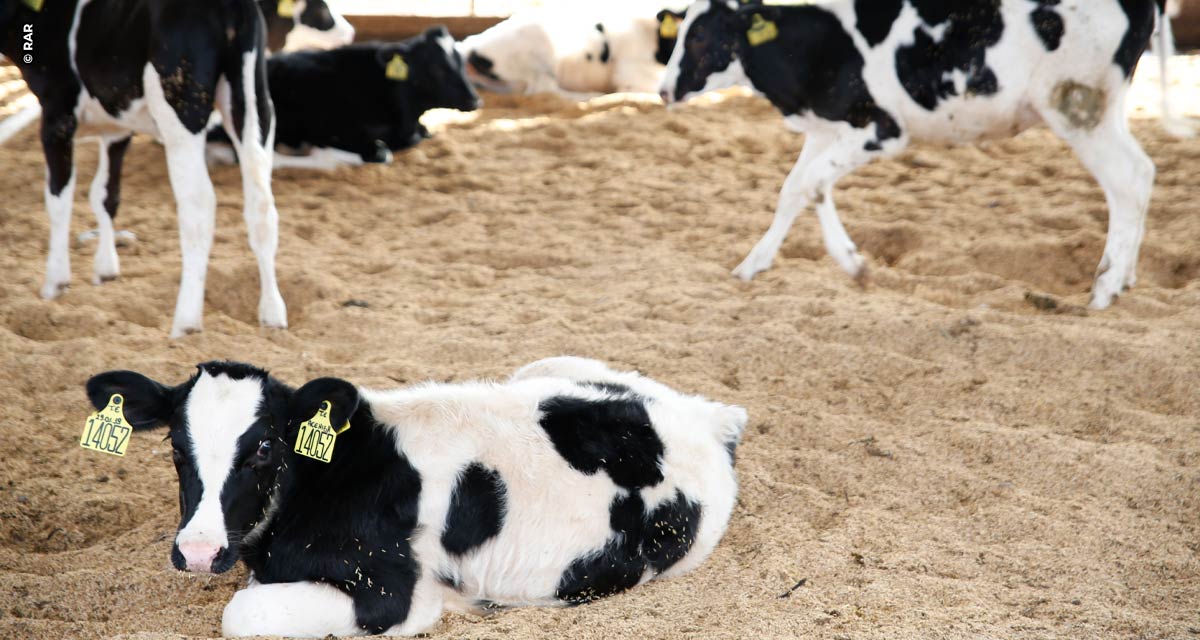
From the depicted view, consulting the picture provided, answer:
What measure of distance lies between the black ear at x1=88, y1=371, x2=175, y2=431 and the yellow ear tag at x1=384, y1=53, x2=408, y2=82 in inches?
245

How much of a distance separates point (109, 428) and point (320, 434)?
1.87 ft

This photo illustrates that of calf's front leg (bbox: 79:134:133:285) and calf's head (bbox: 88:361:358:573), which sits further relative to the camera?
calf's front leg (bbox: 79:134:133:285)

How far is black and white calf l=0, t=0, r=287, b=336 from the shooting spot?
5.09m

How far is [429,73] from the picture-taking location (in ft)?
29.7

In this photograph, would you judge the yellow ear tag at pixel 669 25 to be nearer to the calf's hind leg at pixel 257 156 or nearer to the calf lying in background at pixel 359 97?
the calf lying in background at pixel 359 97

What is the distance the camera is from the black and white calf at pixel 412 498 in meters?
2.94

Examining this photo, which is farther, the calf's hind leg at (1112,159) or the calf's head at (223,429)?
the calf's hind leg at (1112,159)

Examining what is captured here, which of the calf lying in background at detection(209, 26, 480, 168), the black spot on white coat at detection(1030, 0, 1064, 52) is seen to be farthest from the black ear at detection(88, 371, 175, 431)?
the calf lying in background at detection(209, 26, 480, 168)

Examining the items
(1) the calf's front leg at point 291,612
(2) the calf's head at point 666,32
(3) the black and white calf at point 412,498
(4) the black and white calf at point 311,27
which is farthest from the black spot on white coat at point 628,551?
(4) the black and white calf at point 311,27

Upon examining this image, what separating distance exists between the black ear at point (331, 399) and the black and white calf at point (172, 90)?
8.06ft

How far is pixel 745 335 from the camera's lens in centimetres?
516

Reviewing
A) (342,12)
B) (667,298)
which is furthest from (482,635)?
(342,12)

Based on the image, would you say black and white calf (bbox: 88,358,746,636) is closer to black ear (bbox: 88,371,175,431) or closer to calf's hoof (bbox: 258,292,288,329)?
black ear (bbox: 88,371,175,431)

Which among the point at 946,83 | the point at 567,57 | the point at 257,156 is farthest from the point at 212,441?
the point at 567,57
